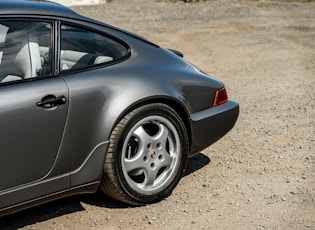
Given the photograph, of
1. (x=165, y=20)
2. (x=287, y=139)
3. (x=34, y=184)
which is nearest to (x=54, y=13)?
(x=34, y=184)

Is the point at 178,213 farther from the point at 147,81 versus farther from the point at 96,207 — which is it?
the point at 147,81

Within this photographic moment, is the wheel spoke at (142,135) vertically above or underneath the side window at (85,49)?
underneath

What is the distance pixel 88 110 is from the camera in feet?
14.5

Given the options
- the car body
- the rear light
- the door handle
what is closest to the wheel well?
the car body

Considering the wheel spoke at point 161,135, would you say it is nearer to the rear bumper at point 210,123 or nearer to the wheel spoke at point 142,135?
the wheel spoke at point 142,135

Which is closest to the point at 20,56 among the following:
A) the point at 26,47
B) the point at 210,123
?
the point at 26,47

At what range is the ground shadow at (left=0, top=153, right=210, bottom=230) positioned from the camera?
470 cm

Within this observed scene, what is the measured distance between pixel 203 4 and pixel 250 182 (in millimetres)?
10112

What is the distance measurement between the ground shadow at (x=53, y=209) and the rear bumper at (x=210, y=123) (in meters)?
0.74

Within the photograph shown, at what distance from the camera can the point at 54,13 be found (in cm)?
446

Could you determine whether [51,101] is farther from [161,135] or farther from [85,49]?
[161,135]

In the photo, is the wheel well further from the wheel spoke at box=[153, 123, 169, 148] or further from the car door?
the car door

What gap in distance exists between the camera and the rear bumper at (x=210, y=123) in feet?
16.7

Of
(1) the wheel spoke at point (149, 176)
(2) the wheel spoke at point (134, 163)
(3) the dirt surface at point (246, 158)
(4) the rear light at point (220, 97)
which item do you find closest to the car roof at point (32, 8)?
(2) the wheel spoke at point (134, 163)
